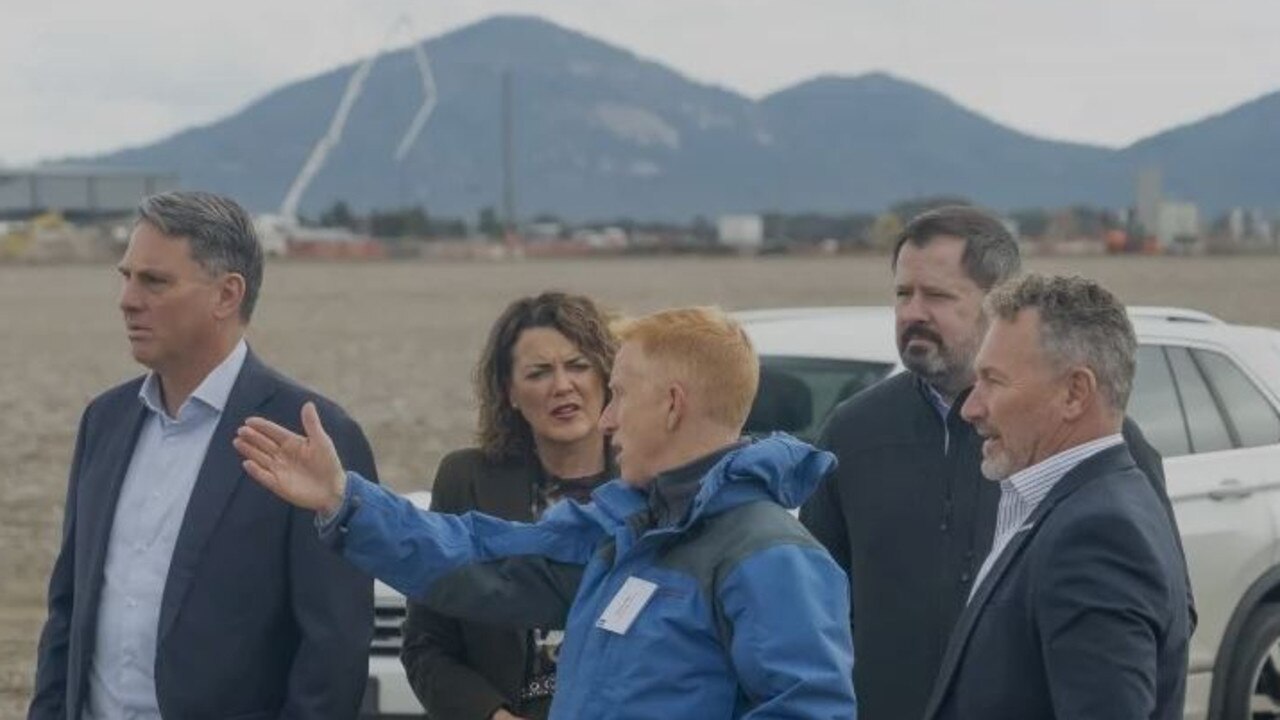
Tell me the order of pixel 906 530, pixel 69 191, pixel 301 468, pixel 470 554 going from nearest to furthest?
pixel 301 468
pixel 470 554
pixel 906 530
pixel 69 191

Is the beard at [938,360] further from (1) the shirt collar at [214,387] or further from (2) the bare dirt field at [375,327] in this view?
(1) the shirt collar at [214,387]

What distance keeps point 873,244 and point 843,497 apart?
9026 cm

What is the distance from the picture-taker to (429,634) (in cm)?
505

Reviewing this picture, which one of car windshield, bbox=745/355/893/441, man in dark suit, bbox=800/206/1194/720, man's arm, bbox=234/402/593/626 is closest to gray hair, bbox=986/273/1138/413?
man's arm, bbox=234/402/593/626

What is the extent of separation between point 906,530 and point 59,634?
1.74 meters

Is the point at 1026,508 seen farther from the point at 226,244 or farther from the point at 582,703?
the point at 226,244

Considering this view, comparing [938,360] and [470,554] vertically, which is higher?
[938,360]

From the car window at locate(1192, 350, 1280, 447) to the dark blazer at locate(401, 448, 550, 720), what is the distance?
3453 mm

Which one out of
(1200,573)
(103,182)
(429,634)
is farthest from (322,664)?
(103,182)

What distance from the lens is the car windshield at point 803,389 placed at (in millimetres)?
7621

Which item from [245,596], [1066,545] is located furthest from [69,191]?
[1066,545]

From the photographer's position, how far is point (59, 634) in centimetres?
473

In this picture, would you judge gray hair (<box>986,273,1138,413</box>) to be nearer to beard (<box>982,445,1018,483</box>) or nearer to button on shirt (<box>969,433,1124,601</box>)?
button on shirt (<box>969,433,1124,601</box>)

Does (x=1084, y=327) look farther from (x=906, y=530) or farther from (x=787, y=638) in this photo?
(x=906, y=530)
